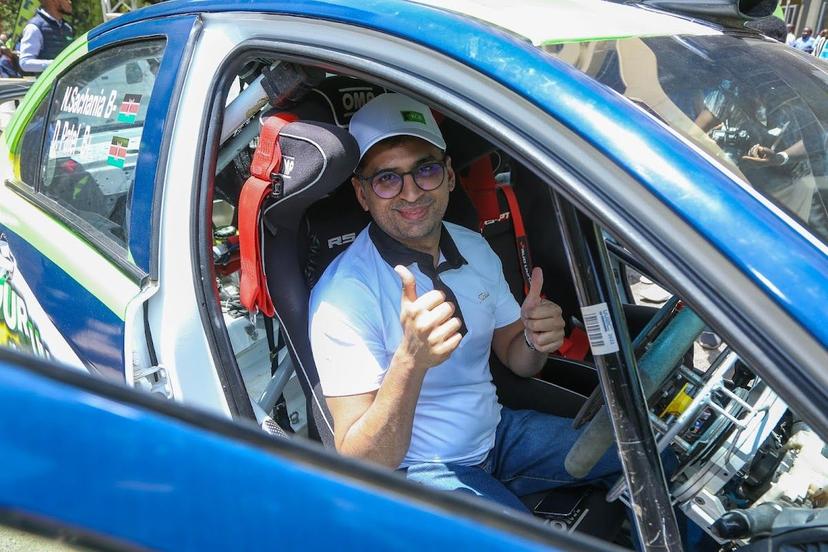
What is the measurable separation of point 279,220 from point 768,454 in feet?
3.84

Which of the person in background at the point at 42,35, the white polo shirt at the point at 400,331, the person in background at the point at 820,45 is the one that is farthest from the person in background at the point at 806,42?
the white polo shirt at the point at 400,331

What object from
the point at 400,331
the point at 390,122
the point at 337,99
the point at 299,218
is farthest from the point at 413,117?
the point at 400,331

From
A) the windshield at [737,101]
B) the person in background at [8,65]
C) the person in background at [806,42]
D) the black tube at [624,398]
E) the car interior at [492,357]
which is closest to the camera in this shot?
the windshield at [737,101]

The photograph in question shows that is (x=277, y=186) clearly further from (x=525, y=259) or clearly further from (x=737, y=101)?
(x=525, y=259)

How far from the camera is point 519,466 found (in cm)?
177

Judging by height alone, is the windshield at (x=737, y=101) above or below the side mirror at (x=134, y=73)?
above

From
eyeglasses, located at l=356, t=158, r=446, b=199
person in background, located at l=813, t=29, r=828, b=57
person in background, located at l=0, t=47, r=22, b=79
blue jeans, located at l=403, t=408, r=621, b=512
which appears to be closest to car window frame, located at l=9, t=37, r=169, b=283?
eyeglasses, located at l=356, t=158, r=446, b=199

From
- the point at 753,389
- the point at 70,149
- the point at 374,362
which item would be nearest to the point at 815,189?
the point at 753,389

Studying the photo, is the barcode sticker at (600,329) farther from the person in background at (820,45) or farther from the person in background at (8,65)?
the person in background at (820,45)

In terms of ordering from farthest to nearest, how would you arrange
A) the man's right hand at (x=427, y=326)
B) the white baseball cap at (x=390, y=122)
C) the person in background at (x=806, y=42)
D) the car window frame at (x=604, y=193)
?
the person in background at (x=806, y=42) → the white baseball cap at (x=390, y=122) → the man's right hand at (x=427, y=326) → the car window frame at (x=604, y=193)

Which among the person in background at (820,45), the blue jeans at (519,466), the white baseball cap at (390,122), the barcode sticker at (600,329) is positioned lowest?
the blue jeans at (519,466)

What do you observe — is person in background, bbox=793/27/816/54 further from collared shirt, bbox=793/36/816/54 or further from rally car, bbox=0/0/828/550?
rally car, bbox=0/0/828/550

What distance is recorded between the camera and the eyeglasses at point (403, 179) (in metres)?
1.64

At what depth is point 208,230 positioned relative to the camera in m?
1.49
